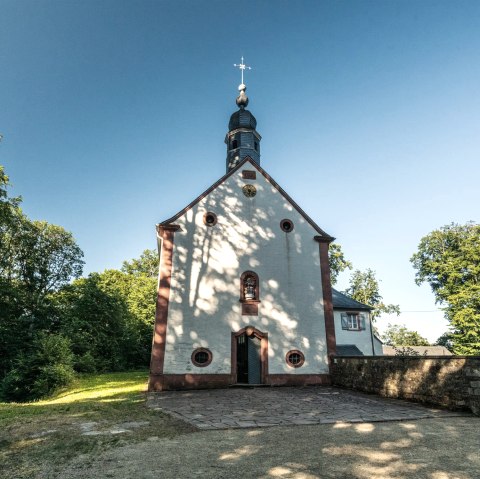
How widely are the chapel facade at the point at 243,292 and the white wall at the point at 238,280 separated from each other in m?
0.04

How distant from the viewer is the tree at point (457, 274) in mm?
33500

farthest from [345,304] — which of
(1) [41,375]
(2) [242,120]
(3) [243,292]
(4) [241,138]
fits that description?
(1) [41,375]

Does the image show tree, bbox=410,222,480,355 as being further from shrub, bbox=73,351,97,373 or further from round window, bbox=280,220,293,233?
shrub, bbox=73,351,97,373

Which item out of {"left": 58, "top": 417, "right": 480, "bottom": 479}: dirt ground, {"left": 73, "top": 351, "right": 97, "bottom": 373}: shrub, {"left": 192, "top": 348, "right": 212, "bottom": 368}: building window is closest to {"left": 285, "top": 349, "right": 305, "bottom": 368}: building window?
{"left": 192, "top": 348, "right": 212, "bottom": 368}: building window

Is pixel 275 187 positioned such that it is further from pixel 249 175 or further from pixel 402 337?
pixel 402 337

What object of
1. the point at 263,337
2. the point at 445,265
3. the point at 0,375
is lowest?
the point at 0,375

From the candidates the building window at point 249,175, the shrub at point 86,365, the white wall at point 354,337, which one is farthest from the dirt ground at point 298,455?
the shrub at point 86,365

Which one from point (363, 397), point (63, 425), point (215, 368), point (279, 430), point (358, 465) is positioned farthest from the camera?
point (215, 368)

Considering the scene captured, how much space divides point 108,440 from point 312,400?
689cm

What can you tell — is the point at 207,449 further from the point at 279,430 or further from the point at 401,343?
the point at 401,343

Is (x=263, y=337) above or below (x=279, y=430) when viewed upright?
above

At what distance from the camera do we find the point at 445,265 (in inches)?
1470

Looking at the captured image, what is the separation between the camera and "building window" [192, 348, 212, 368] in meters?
14.4

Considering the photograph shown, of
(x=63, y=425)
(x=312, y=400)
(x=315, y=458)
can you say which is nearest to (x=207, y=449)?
(x=315, y=458)
